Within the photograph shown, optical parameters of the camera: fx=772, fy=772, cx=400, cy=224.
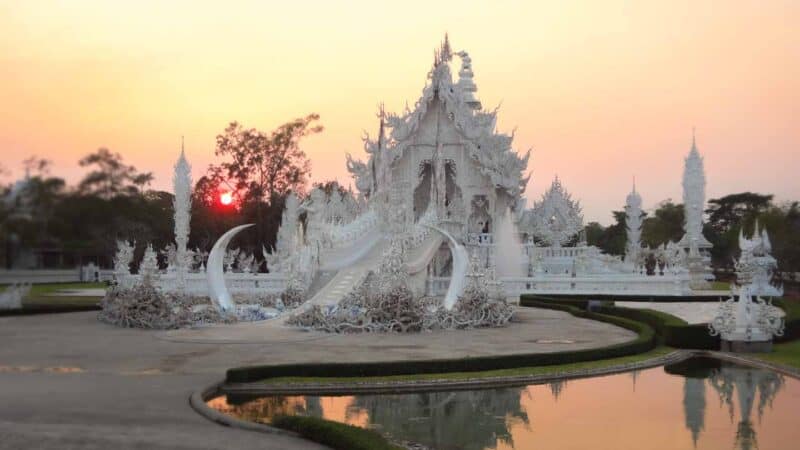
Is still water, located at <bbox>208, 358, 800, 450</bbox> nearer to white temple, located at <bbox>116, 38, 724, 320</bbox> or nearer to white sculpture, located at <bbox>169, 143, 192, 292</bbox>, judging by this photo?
white temple, located at <bbox>116, 38, 724, 320</bbox>

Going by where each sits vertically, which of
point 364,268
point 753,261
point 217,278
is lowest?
point 217,278

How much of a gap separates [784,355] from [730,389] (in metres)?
3.68

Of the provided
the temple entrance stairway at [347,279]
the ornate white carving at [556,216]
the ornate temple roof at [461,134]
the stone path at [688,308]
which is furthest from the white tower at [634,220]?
the temple entrance stairway at [347,279]

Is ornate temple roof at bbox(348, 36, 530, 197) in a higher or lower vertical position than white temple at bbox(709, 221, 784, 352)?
higher

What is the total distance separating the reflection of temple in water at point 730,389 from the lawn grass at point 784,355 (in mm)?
635

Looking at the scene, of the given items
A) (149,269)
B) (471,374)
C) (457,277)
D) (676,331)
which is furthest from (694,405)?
(149,269)

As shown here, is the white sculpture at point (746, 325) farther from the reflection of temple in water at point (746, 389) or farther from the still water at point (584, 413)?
the still water at point (584, 413)

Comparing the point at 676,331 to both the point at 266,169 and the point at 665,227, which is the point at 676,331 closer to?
the point at 266,169

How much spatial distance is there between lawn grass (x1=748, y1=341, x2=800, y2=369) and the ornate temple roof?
65.4ft

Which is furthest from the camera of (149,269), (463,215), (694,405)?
(463,215)

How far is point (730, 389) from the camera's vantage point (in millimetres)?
11875

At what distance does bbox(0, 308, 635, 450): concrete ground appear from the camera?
8172 mm

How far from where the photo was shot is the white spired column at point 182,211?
31.1 m

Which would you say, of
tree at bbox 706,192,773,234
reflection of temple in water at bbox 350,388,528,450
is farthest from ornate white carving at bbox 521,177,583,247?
tree at bbox 706,192,773,234
